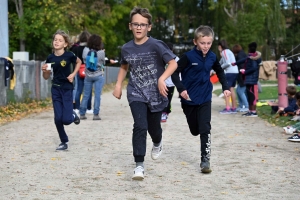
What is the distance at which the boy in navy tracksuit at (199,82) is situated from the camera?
8.62 metres

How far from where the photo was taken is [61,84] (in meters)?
10.7

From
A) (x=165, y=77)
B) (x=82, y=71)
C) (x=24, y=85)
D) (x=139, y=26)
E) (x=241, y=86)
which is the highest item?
(x=139, y=26)

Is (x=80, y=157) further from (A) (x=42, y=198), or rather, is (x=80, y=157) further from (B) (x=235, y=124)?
(B) (x=235, y=124)

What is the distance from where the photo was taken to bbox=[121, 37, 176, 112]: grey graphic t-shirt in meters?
7.98

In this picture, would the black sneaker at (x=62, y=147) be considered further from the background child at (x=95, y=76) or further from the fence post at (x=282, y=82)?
A: the fence post at (x=282, y=82)

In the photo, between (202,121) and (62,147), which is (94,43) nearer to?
(62,147)

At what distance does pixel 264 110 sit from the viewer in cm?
1872

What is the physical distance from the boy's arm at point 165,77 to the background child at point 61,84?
291cm

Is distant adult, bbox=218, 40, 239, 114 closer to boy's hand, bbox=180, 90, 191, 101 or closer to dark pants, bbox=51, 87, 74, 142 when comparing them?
dark pants, bbox=51, 87, 74, 142

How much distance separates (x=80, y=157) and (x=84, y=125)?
4848 millimetres

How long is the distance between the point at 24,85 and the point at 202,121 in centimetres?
1346

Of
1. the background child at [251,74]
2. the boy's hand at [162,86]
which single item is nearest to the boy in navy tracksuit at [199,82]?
the boy's hand at [162,86]

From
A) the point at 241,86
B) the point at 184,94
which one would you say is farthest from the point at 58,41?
the point at 241,86

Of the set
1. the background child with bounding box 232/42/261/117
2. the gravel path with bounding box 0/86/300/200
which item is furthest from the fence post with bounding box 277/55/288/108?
the gravel path with bounding box 0/86/300/200
